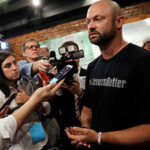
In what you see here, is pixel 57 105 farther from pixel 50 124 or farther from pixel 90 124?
pixel 90 124

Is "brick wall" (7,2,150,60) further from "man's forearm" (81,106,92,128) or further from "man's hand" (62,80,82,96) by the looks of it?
"man's forearm" (81,106,92,128)

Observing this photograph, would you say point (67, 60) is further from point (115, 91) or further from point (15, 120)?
point (15, 120)

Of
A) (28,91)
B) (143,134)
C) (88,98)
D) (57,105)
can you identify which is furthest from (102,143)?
(57,105)

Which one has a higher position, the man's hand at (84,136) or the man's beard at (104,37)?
the man's beard at (104,37)

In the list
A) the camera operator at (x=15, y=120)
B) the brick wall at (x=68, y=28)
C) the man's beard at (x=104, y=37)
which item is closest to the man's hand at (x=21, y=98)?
the camera operator at (x=15, y=120)

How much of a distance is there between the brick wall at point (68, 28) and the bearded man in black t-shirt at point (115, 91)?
9.52ft

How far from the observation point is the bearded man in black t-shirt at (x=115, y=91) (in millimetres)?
921

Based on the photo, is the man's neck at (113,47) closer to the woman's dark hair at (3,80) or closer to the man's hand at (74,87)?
the man's hand at (74,87)

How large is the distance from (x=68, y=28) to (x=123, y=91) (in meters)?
3.39

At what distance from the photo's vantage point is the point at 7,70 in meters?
1.38

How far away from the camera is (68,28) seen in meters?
4.06

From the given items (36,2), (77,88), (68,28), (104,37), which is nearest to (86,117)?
(77,88)

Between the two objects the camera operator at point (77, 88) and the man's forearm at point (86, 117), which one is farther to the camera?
the camera operator at point (77, 88)

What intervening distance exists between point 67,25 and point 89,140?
3.58m
